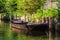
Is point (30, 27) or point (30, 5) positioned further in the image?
point (30, 5)

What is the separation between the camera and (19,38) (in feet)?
102

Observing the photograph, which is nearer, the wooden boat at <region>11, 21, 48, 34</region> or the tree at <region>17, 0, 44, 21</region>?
the wooden boat at <region>11, 21, 48, 34</region>

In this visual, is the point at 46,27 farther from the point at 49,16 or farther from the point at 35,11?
the point at 35,11

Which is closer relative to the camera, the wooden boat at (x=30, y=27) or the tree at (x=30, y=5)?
the wooden boat at (x=30, y=27)

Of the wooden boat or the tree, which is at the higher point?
the tree

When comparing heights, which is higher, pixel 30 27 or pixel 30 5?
pixel 30 5

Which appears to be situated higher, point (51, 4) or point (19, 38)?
point (51, 4)

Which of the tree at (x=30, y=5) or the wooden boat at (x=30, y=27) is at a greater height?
the tree at (x=30, y=5)

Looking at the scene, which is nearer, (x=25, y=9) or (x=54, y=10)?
(x=54, y=10)

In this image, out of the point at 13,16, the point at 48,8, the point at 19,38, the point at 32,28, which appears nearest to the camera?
the point at 19,38

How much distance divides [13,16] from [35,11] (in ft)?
39.9

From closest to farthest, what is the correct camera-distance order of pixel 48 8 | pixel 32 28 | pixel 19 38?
1. pixel 19 38
2. pixel 32 28
3. pixel 48 8

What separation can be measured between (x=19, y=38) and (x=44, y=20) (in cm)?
939

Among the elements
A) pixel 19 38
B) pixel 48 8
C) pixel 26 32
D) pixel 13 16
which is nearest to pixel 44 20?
pixel 48 8
